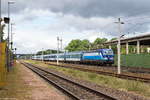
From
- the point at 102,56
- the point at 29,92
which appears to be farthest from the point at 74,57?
the point at 29,92

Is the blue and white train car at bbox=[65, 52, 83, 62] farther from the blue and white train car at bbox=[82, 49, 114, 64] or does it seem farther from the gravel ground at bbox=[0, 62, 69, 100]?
the gravel ground at bbox=[0, 62, 69, 100]

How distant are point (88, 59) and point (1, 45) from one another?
42.7m

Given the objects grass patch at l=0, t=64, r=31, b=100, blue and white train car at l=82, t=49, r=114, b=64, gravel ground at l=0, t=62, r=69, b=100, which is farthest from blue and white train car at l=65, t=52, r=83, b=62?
gravel ground at l=0, t=62, r=69, b=100

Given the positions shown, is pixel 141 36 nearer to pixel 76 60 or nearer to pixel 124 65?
pixel 124 65

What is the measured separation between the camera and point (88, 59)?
5762 cm

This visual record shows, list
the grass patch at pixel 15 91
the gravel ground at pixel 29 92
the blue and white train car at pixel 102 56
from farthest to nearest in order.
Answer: the blue and white train car at pixel 102 56
the grass patch at pixel 15 91
the gravel ground at pixel 29 92

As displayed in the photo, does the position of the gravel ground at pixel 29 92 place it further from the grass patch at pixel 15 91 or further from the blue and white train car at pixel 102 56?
the blue and white train car at pixel 102 56

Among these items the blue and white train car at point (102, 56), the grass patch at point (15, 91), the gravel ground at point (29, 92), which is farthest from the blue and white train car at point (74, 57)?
the gravel ground at point (29, 92)

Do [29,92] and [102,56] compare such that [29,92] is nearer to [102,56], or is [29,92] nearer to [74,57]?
[102,56]

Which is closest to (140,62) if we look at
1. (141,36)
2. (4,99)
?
(141,36)

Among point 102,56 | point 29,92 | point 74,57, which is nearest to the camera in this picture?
point 29,92

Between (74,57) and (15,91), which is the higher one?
(74,57)

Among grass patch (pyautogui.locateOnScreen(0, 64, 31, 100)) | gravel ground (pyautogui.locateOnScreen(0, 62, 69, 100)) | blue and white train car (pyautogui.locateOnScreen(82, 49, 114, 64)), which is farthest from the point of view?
blue and white train car (pyautogui.locateOnScreen(82, 49, 114, 64))

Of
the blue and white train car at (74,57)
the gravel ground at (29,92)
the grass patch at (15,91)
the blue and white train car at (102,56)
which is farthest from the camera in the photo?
the blue and white train car at (74,57)
